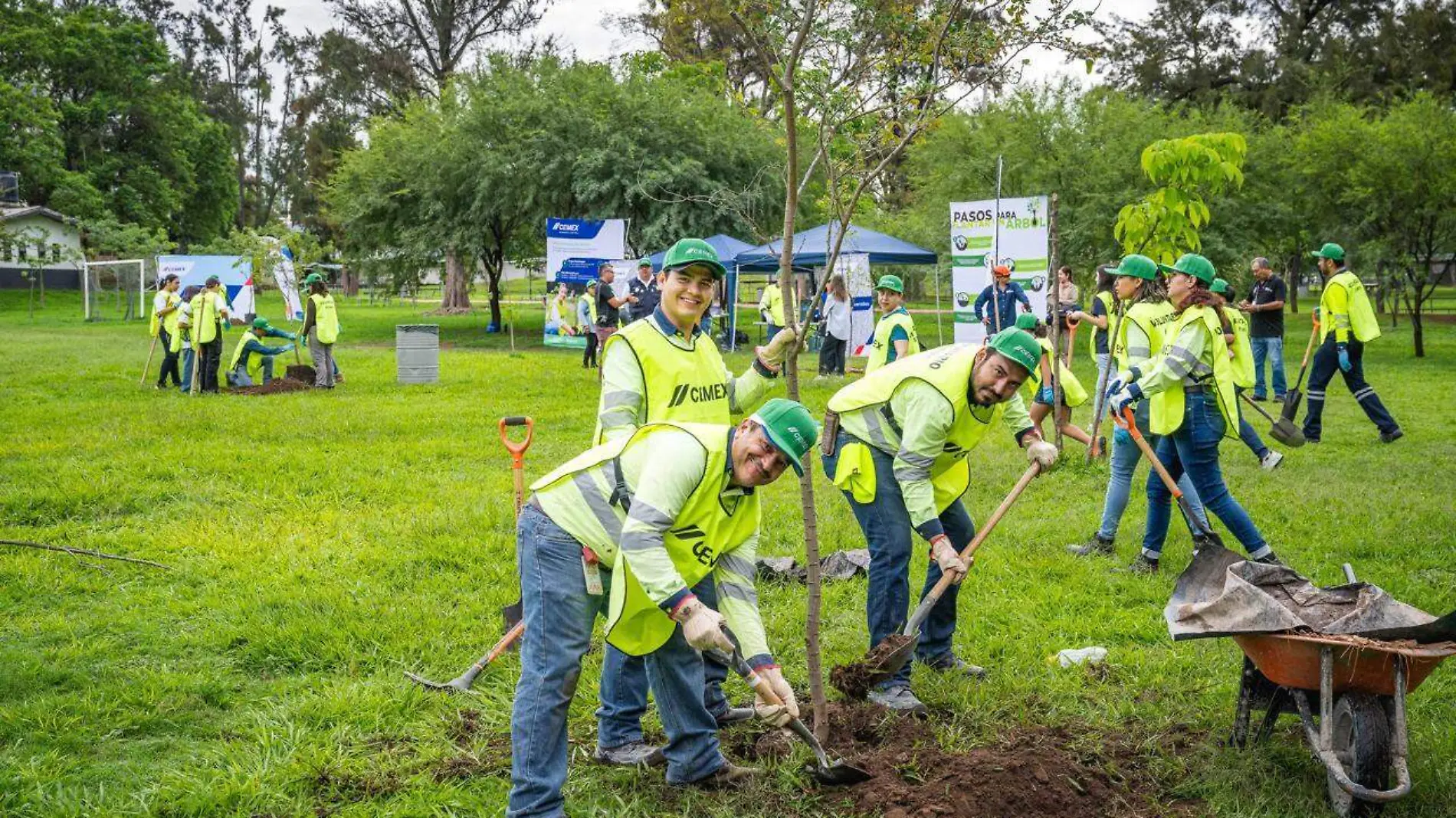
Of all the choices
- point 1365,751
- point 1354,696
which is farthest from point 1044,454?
point 1365,751

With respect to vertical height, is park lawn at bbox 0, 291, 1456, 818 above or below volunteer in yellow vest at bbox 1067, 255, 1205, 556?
below

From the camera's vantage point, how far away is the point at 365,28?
4097 centimetres

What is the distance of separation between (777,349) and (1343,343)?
9442 mm

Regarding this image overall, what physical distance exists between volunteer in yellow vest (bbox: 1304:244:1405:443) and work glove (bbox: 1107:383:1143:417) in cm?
595

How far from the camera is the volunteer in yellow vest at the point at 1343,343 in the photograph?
11.1 m

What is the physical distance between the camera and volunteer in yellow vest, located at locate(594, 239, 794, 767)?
13.5 ft

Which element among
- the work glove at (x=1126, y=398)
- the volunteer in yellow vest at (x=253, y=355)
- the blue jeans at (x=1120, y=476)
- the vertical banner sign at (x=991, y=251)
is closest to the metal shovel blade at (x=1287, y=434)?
the blue jeans at (x=1120, y=476)

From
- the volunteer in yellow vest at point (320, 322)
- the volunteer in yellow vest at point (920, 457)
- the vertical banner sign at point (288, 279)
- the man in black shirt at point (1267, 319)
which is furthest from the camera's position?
the vertical banner sign at point (288, 279)

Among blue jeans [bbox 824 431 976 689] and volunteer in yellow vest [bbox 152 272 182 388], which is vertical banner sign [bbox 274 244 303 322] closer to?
volunteer in yellow vest [bbox 152 272 182 388]

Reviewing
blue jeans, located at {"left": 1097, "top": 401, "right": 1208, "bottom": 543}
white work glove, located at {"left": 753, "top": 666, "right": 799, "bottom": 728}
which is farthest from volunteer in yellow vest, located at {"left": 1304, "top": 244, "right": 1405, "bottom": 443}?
white work glove, located at {"left": 753, "top": 666, "right": 799, "bottom": 728}

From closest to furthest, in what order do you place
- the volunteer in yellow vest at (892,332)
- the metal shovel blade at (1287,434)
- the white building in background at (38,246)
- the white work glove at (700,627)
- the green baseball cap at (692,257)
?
the white work glove at (700,627) → the green baseball cap at (692,257) → the metal shovel blade at (1287,434) → the volunteer in yellow vest at (892,332) → the white building in background at (38,246)

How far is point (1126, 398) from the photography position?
6266 mm

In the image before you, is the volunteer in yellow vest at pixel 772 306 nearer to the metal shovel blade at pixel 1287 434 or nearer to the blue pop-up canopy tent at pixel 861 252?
the blue pop-up canopy tent at pixel 861 252

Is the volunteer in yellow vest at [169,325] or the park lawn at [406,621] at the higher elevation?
the volunteer in yellow vest at [169,325]
